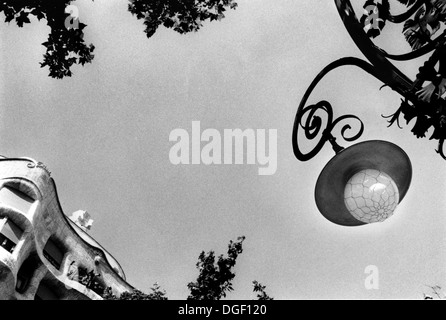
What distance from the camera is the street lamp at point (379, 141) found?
11.6ft

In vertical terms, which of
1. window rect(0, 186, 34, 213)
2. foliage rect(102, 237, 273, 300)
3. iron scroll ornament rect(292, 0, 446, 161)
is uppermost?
window rect(0, 186, 34, 213)

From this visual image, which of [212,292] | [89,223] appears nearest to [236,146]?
[212,292]

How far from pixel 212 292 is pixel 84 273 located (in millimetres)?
15327

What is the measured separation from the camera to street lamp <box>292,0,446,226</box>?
354cm

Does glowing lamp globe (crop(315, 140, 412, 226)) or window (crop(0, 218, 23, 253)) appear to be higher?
window (crop(0, 218, 23, 253))

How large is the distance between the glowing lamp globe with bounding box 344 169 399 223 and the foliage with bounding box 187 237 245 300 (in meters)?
5.39

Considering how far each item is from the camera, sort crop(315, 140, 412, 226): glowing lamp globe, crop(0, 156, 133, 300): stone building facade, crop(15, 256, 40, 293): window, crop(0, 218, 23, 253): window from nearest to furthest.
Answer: crop(315, 140, 412, 226): glowing lamp globe → crop(0, 218, 23, 253): window → crop(0, 156, 133, 300): stone building facade → crop(15, 256, 40, 293): window

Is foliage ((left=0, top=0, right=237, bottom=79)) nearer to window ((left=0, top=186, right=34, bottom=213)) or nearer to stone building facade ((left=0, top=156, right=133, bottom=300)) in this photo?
stone building facade ((left=0, top=156, right=133, bottom=300))

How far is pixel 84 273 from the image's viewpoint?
23078 mm

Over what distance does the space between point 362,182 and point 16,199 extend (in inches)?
716

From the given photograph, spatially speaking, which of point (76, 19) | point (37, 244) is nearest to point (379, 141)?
point (76, 19)

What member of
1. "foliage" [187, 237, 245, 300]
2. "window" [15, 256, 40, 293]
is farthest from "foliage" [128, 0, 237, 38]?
"window" [15, 256, 40, 293]

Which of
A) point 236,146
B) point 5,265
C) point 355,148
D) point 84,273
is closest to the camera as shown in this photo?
point 355,148
